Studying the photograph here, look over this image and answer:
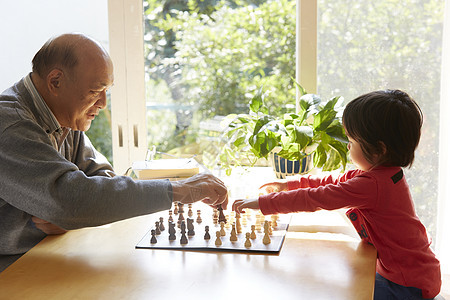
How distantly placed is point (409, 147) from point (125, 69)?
1.65 m

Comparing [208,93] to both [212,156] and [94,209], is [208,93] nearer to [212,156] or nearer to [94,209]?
[212,156]

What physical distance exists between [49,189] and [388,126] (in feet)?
3.40

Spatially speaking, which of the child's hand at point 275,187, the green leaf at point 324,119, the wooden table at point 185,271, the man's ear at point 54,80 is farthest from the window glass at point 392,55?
the man's ear at point 54,80

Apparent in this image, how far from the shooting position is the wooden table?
120cm

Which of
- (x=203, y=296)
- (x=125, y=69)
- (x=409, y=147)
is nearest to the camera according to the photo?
(x=203, y=296)

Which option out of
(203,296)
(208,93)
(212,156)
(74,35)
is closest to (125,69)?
(208,93)

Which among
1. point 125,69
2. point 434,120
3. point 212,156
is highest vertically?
point 125,69

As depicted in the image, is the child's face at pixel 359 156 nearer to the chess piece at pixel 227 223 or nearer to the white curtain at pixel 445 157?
the chess piece at pixel 227 223

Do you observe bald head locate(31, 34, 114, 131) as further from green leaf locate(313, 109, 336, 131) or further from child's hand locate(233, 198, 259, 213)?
green leaf locate(313, 109, 336, 131)

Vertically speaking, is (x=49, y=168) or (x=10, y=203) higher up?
(x=49, y=168)

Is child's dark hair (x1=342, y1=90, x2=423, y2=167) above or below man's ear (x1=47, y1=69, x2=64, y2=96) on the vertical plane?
below

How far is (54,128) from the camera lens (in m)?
1.69

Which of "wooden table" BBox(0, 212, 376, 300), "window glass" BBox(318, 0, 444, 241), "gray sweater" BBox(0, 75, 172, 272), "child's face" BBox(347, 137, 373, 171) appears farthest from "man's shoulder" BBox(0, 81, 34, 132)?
"window glass" BBox(318, 0, 444, 241)

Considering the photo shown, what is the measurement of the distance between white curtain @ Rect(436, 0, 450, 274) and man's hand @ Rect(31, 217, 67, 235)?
1.85 meters
